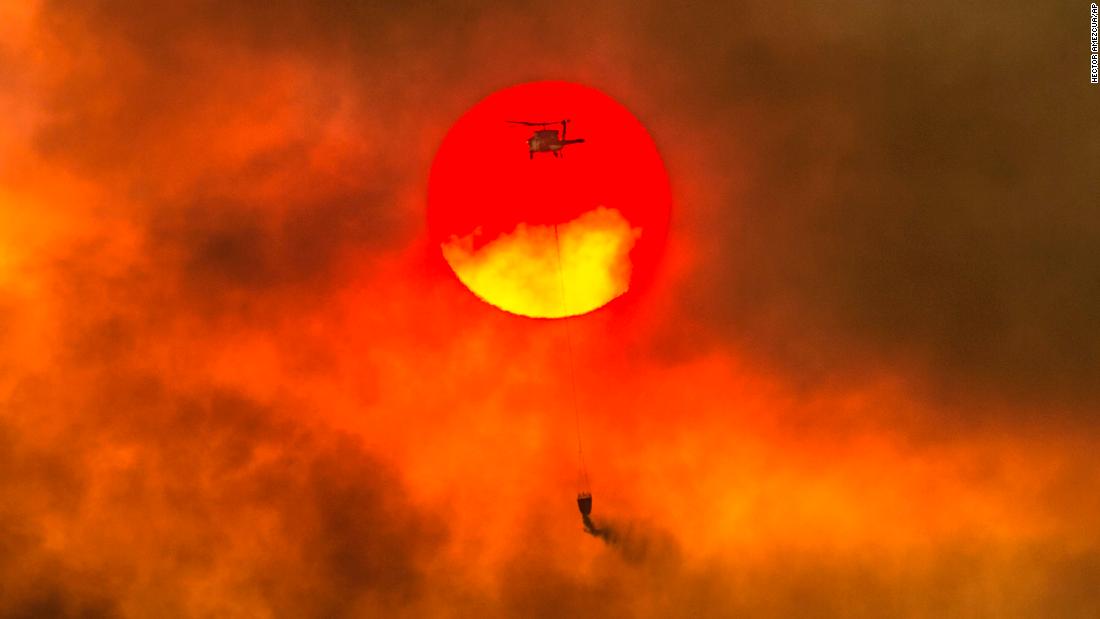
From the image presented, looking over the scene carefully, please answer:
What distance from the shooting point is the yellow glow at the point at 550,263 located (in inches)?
285

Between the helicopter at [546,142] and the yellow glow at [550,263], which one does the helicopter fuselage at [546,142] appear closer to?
the helicopter at [546,142]

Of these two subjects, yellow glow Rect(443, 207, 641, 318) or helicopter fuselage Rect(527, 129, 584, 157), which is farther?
yellow glow Rect(443, 207, 641, 318)

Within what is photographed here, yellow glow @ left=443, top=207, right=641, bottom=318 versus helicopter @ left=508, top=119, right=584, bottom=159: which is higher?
helicopter @ left=508, top=119, right=584, bottom=159

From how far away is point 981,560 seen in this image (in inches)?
301

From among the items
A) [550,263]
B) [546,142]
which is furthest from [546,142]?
[550,263]

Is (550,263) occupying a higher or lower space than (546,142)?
lower

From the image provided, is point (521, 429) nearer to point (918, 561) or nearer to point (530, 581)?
point (530, 581)

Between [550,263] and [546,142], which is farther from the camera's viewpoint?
[550,263]

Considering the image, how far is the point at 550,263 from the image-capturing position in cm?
728

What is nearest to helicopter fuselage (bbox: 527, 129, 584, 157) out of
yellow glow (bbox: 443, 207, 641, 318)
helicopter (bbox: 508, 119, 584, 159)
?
helicopter (bbox: 508, 119, 584, 159)

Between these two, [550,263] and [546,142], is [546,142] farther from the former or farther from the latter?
[550,263]

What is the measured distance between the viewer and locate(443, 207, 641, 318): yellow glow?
7234 mm

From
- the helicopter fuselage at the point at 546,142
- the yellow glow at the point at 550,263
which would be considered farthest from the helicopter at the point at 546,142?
the yellow glow at the point at 550,263

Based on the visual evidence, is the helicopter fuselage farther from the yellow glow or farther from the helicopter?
the yellow glow
